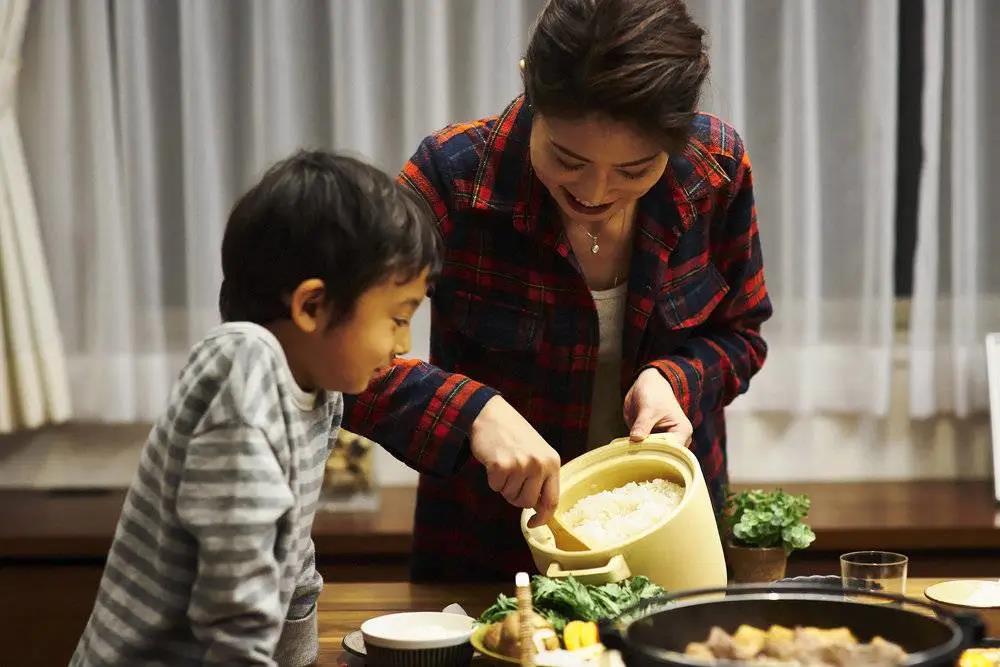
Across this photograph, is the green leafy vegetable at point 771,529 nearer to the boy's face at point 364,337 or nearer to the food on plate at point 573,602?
the food on plate at point 573,602

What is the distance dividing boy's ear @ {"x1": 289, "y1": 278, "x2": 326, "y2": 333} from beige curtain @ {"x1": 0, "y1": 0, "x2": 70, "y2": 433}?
2.10 metres

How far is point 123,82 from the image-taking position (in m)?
3.02

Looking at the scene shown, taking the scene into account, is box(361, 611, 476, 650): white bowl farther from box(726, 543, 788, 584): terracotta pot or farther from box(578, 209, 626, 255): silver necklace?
box(578, 209, 626, 255): silver necklace

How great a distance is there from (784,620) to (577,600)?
0.26 m

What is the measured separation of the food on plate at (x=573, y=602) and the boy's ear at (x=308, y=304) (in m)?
0.35

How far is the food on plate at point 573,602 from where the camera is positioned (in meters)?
1.23

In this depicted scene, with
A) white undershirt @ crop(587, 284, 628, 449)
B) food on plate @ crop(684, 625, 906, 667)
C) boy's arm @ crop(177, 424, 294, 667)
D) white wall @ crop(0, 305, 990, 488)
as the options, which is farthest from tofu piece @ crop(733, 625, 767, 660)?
white wall @ crop(0, 305, 990, 488)

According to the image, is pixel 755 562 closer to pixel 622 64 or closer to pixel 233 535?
pixel 622 64

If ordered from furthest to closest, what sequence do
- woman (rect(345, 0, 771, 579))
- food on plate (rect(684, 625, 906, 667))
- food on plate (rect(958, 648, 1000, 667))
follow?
woman (rect(345, 0, 771, 579)) < food on plate (rect(958, 648, 1000, 667)) < food on plate (rect(684, 625, 906, 667))

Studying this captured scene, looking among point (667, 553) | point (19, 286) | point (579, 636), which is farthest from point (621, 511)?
point (19, 286)

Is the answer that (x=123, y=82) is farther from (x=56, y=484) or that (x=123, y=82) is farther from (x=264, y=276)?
(x=264, y=276)

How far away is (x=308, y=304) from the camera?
1.14 meters

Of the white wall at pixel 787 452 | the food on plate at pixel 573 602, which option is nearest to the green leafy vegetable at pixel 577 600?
the food on plate at pixel 573 602

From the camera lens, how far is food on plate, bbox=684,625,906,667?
94 cm
